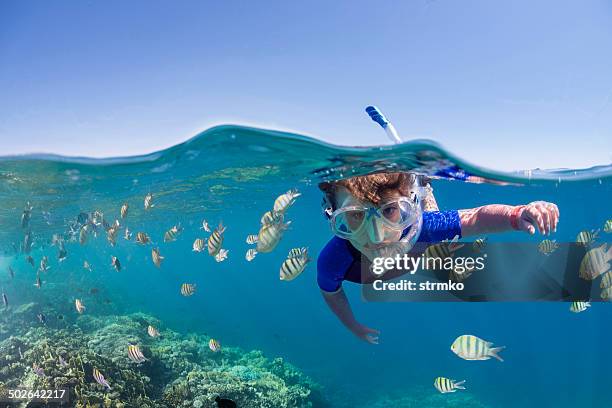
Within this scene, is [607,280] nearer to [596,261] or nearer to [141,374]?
[596,261]

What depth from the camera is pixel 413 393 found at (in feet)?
62.4

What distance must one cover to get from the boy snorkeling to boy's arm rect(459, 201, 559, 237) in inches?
0.5

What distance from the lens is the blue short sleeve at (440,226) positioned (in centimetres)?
538

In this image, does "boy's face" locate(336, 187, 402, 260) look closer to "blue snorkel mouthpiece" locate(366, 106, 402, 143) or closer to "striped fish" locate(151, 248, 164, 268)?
"blue snorkel mouthpiece" locate(366, 106, 402, 143)

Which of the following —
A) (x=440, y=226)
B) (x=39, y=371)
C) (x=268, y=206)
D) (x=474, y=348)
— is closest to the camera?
(x=440, y=226)

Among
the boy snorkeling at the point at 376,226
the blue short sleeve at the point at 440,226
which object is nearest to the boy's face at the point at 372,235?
the boy snorkeling at the point at 376,226

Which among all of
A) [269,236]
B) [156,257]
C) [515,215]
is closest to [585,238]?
[515,215]

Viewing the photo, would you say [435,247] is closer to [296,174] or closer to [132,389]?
[132,389]

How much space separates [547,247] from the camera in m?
7.06

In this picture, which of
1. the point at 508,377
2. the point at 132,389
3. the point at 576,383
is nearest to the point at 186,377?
the point at 132,389

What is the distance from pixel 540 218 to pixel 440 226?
6.04 feet

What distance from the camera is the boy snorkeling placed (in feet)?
17.1

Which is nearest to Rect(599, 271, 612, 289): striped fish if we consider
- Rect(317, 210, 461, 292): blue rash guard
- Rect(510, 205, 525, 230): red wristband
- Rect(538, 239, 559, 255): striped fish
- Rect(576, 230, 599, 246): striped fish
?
Rect(576, 230, 599, 246): striped fish

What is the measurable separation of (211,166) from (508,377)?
28730 mm
